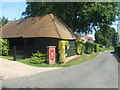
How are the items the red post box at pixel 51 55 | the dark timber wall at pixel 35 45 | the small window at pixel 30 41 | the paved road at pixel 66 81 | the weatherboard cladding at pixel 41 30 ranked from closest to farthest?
the paved road at pixel 66 81, the red post box at pixel 51 55, the weatherboard cladding at pixel 41 30, the dark timber wall at pixel 35 45, the small window at pixel 30 41

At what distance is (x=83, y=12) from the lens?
923 inches

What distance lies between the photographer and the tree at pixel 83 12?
23278 millimetres

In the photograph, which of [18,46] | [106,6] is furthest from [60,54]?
[106,6]

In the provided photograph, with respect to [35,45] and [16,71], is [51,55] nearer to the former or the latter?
[35,45]

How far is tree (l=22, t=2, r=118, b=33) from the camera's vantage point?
23.3 metres

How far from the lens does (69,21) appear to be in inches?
1137

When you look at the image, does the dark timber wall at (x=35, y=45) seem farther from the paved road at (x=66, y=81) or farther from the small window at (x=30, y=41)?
the paved road at (x=66, y=81)

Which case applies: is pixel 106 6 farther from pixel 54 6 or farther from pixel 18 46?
pixel 18 46

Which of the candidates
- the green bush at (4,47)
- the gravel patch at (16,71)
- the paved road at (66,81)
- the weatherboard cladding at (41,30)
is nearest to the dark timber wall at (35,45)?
the weatherboard cladding at (41,30)

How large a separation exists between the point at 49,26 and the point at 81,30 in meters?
12.5

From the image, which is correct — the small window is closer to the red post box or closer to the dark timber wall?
the dark timber wall

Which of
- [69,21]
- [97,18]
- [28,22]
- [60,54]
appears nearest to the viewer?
[60,54]

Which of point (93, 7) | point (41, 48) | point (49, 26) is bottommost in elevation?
point (41, 48)

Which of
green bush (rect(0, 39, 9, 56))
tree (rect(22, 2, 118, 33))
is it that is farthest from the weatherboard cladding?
tree (rect(22, 2, 118, 33))
